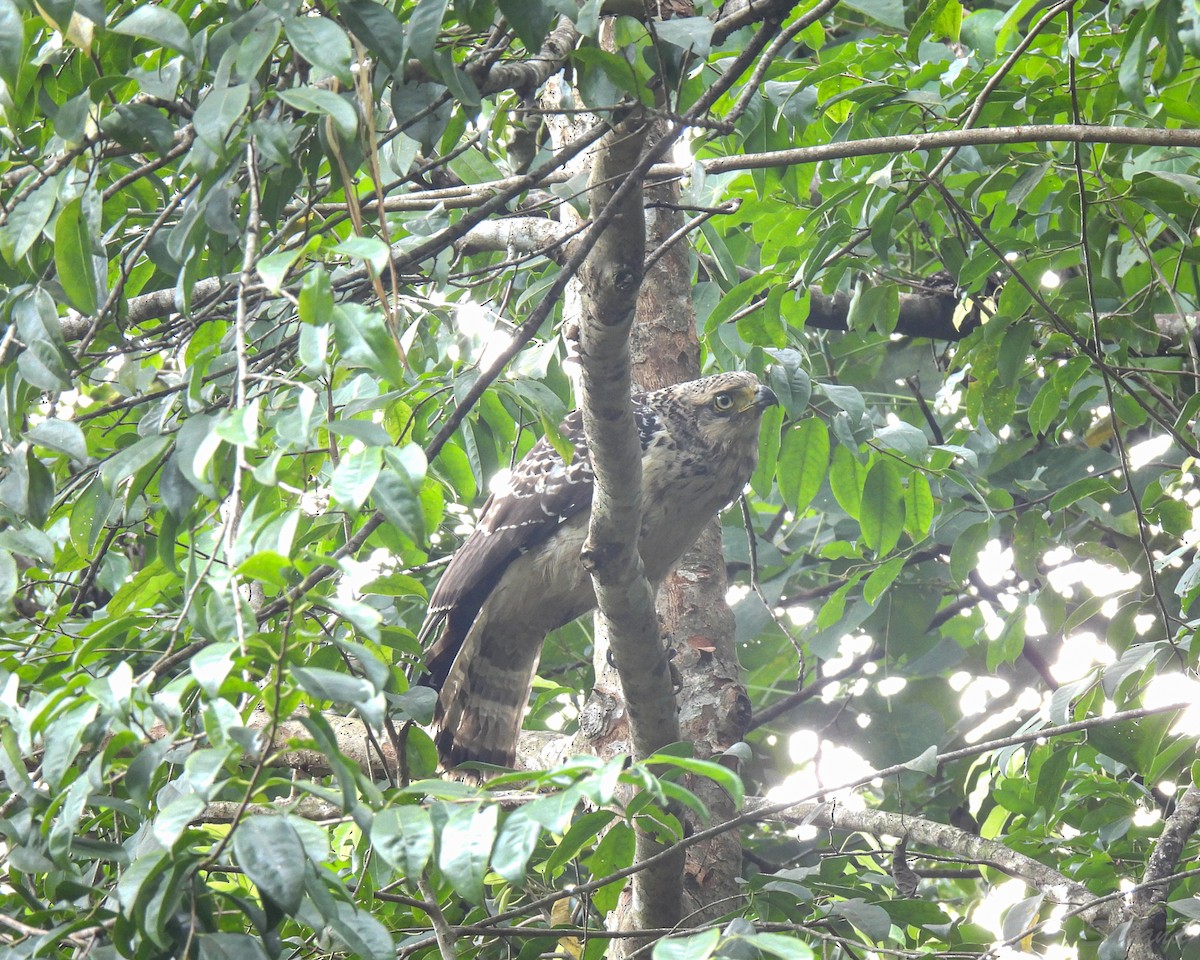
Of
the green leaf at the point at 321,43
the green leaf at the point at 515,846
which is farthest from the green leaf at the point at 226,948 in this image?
the green leaf at the point at 321,43

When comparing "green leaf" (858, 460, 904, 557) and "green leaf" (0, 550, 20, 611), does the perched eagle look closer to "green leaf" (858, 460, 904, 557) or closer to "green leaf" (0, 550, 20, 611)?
"green leaf" (858, 460, 904, 557)

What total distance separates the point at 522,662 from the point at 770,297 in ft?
6.81

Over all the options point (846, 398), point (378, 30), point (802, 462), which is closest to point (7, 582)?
point (378, 30)

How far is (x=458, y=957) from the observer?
106 inches

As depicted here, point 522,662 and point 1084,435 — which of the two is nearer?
point 522,662

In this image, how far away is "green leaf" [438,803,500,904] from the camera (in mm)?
1521

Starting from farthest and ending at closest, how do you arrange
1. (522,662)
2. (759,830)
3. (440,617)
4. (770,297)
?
(759,830) < (522,662) < (440,617) < (770,297)

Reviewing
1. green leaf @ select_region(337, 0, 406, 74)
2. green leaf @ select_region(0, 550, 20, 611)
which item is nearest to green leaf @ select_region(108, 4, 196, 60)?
green leaf @ select_region(337, 0, 406, 74)

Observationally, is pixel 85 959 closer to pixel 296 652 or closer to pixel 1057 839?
pixel 296 652

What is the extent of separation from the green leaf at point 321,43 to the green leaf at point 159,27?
0.16m

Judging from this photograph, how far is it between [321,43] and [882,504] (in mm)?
2560

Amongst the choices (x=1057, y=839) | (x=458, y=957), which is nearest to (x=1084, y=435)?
(x=1057, y=839)

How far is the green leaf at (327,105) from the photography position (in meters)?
1.64

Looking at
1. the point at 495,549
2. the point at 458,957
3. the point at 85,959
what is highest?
the point at 85,959
